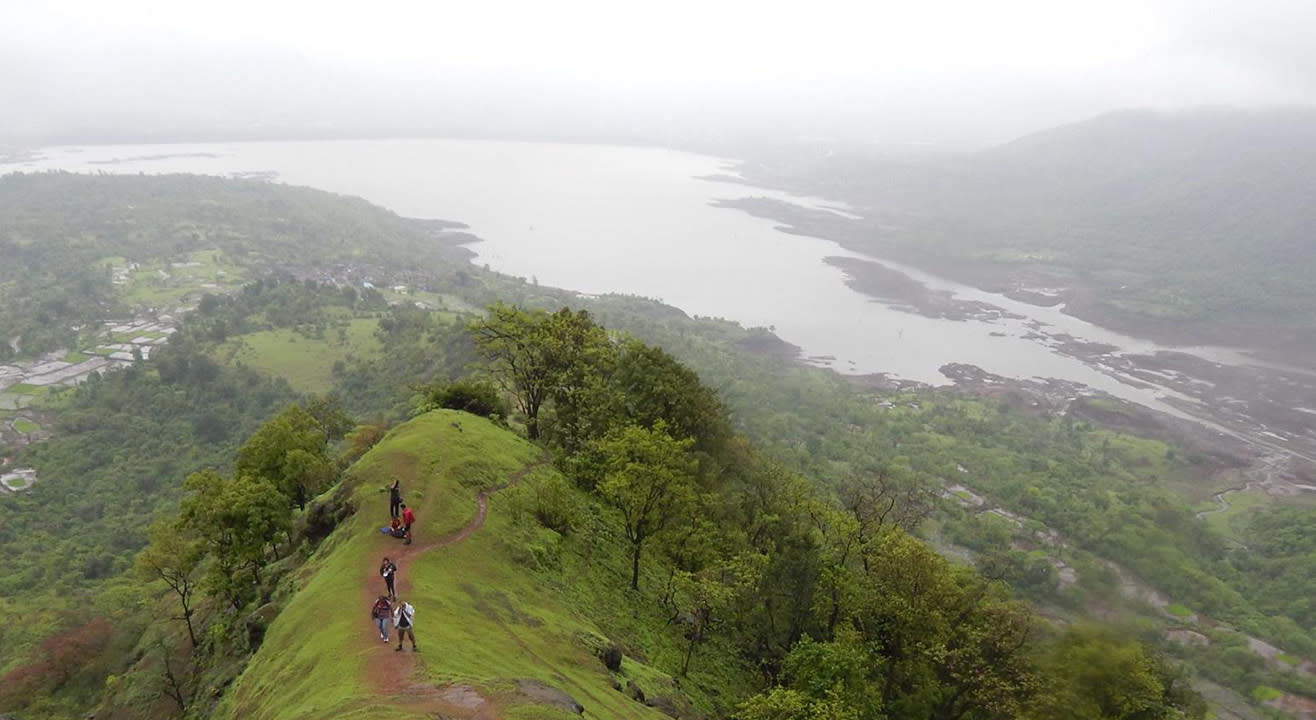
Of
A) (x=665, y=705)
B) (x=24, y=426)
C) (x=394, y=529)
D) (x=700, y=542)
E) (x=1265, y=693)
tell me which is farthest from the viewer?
(x=24, y=426)

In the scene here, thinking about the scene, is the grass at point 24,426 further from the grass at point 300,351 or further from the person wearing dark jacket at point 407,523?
the person wearing dark jacket at point 407,523

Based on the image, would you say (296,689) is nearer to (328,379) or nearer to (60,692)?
(60,692)

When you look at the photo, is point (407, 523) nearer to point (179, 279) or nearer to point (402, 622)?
point (402, 622)

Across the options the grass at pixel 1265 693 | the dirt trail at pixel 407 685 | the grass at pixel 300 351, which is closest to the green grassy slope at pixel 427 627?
the dirt trail at pixel 407 685

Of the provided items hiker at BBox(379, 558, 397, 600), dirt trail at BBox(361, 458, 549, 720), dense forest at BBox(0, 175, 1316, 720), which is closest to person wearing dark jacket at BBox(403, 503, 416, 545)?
dirt trail at BBox(361, 458, 549, 720)

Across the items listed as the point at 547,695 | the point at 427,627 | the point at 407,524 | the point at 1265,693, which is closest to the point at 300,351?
the point at 407,524

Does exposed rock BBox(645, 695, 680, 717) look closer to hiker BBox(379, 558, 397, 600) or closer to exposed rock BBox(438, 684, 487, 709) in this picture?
exposed rock BBox(438, 684, 487, 709)

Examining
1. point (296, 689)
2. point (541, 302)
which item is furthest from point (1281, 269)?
point (296, 689)
